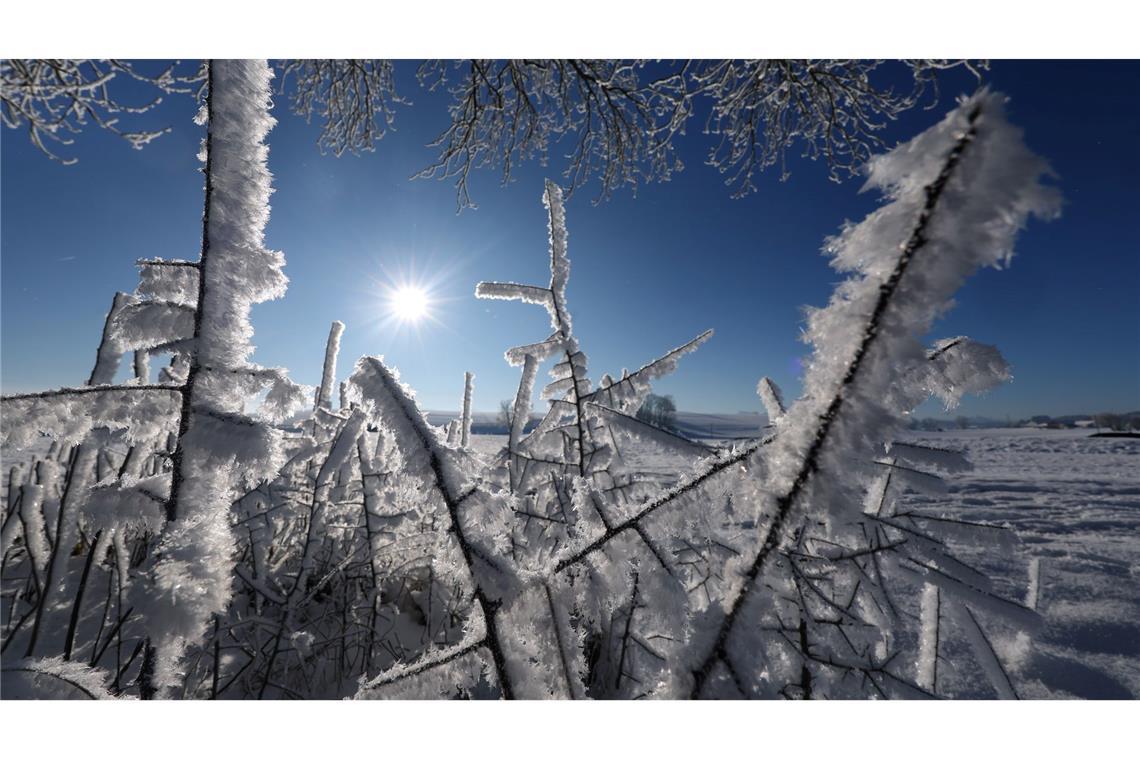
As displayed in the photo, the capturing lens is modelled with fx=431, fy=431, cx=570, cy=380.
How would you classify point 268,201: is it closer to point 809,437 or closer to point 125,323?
point 125,323

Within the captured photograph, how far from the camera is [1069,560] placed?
274 cm

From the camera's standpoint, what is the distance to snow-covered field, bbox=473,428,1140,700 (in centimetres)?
163

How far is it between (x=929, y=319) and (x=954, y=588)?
892mm

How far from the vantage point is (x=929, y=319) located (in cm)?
34

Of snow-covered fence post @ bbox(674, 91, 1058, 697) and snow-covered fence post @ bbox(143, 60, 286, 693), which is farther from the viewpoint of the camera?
snow-covered fence post @ bbox(143, 60, 286, 693)

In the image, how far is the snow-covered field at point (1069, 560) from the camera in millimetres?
1632

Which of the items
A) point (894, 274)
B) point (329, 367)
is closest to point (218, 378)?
point (894, 274)

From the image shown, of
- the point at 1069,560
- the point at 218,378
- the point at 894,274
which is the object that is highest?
the point at 894,274

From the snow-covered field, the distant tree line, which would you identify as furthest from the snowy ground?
the distant tree line

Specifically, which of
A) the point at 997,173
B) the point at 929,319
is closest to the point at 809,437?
the point at 929,319

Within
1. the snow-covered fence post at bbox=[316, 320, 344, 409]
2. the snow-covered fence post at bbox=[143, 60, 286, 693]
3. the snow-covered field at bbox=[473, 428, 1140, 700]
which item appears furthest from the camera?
the snow-covered fence post at bbox=[316, 320, 344, 409]

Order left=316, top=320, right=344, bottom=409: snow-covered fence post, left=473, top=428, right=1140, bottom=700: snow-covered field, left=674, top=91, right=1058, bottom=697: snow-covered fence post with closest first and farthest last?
1. left=674, top=91, right=1058, bottom=697: snow-covered fence post
2. left=473, top=428, right=1140, bottom=700: snow-covered field
3. left=316, top=320, right=344, bottom=409: snow-covered fence post

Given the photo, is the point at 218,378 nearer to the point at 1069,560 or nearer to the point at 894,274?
the point at 894,274

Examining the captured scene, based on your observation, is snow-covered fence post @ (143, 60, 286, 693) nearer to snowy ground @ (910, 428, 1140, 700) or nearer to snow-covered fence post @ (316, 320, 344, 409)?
snowy ground @ (910, 428, 1140, 700)
